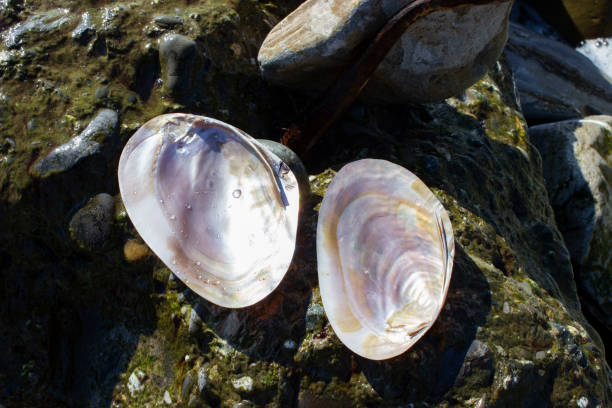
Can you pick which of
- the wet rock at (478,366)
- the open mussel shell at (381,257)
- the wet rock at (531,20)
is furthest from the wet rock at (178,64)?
the wet rock at (531,20)

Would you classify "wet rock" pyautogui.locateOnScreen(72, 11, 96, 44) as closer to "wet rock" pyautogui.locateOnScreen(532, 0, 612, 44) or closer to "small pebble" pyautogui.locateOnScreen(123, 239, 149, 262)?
"small pebble" pyautogui.locateOnScreen(123, 239, 149, 262)

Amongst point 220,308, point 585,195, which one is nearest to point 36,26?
point 220,308

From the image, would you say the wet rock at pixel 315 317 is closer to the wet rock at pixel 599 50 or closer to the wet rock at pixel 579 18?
the wet rock at pixel 599 50

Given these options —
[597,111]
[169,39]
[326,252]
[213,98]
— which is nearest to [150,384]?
[326,252]

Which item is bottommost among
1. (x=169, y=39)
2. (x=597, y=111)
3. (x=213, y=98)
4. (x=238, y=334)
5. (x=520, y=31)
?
(x=597, y=111)

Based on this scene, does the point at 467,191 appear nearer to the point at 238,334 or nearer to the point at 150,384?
the point at 238,334

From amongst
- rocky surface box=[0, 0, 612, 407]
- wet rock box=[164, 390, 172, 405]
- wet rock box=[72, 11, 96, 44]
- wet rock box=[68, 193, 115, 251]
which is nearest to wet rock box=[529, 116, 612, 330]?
rocky surface box=[0, 0, 612, 407]
